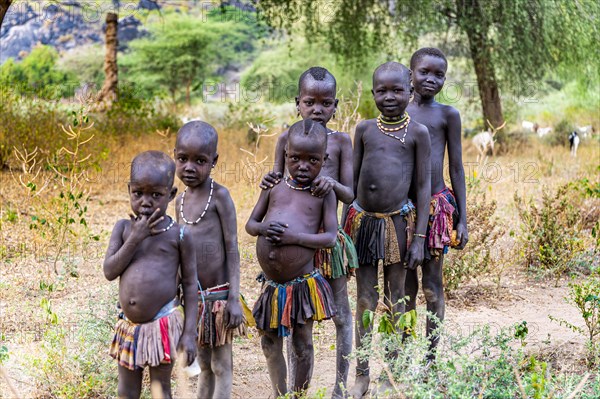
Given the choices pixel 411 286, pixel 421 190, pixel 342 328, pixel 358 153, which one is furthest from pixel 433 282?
pixel 358 153

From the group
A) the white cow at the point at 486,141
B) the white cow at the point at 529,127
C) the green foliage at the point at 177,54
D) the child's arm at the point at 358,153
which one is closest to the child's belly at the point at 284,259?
the child's arm at the point at 358,153

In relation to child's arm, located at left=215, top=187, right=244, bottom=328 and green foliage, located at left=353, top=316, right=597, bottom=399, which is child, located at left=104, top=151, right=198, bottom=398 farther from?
green foliage, located at left=353, top=316, right=597, bottom=399

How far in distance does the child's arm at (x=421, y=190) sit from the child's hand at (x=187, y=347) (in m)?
1.27

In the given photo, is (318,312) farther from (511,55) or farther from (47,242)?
(511,55)

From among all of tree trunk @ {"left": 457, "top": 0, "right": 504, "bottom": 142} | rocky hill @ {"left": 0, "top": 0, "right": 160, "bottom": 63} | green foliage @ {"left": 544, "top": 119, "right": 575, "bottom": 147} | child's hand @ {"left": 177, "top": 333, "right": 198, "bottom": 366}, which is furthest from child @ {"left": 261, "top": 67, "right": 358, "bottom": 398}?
rocky hill @ {"left": 0, "top": 0, "right": 160, "bottom": 63}

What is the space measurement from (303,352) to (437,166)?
1.24 m

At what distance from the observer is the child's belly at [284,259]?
3174 mm

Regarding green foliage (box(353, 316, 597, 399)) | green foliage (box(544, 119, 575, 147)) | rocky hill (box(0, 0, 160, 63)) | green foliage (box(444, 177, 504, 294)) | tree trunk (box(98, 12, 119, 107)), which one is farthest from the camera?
rocky hill (box(0, 0, 160, 63))

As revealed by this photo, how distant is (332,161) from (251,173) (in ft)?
13.9

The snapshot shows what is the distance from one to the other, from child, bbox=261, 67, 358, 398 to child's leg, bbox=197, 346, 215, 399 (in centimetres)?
45

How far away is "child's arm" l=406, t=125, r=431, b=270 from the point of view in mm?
3578

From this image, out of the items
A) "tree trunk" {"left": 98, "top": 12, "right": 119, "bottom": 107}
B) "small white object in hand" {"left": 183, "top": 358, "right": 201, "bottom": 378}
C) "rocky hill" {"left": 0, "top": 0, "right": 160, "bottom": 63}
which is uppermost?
"rocky hill" {"left": 0, "top": 0, "right": 160, "bottom": 63}

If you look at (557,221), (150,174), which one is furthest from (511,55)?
(150,174)

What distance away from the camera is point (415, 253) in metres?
3.59
